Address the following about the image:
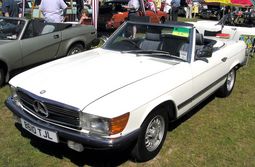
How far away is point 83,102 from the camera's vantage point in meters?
2.96

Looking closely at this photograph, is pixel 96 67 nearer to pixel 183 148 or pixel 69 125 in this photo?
pixel 69 125

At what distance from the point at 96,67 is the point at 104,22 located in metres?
9.68

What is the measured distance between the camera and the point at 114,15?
12828 mm

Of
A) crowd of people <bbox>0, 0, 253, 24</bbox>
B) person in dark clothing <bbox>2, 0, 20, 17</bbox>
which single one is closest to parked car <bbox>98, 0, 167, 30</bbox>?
crowd of people <bbox>0, 0, 253, 24</bbox>

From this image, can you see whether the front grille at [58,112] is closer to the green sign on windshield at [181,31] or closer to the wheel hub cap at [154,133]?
the wheel hub cap at [154,133]

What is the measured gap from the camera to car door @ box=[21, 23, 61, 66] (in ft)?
20.0

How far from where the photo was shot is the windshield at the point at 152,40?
4.23 m

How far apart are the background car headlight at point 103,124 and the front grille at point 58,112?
9cm

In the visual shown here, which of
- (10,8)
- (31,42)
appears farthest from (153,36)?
(10,8)

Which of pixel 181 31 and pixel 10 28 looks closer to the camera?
pixel 181 31

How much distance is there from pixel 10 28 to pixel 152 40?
10.6 feet

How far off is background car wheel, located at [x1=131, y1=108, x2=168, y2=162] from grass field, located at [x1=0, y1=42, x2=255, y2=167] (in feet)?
0.40

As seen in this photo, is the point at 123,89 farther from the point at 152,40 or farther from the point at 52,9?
the point at 52,9

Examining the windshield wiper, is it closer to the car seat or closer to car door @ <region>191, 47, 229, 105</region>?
the car seat
